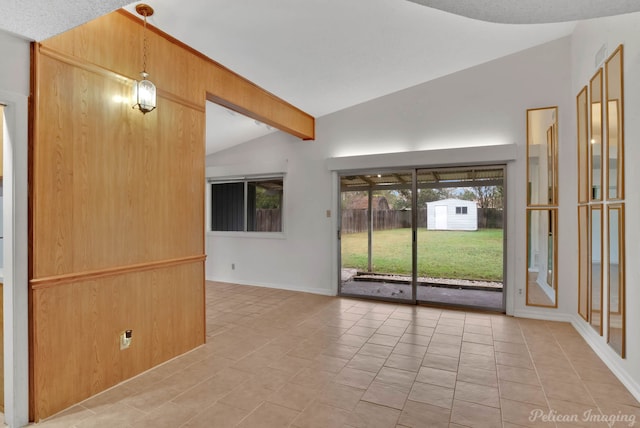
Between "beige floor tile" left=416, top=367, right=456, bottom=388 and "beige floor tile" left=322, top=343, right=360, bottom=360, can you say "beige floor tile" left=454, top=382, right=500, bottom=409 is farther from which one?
"beige floor tile" left=322, top=343, right=360, bottom=360

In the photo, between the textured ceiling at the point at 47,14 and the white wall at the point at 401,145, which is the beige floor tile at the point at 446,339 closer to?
the white wall at the point at 401,145

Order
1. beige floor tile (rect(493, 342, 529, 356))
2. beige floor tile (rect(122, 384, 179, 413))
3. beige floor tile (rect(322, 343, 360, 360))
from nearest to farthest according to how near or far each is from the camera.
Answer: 1. beige floor tile (rect(122, 384, 179, 413))
2. beige floor tile (rect(322, 343, 360, 360))
3. beige floor tile (rect(493, 342, 529, 356))

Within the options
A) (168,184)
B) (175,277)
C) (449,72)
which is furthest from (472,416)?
(449,72)

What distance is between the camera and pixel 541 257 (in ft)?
14.2

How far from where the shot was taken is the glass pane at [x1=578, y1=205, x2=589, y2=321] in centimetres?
361

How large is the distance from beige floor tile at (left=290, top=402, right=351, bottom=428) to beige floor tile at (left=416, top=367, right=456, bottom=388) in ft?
2.58

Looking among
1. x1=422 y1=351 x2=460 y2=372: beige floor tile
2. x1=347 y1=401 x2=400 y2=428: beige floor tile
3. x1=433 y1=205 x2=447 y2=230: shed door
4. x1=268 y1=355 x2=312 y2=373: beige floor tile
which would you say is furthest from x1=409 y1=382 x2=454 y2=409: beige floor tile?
x1=433 y1=205 x2=447 y2=230: shed door

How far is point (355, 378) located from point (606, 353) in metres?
2.26

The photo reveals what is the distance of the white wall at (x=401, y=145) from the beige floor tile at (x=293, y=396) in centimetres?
294

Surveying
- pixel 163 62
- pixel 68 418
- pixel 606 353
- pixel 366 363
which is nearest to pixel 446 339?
pixel 366 363

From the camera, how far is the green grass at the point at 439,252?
4668 mm

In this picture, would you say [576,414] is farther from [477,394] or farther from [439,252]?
[439,252]

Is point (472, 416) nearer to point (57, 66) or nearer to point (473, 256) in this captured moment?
point (473, 256)

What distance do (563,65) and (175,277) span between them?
16.4 feet
